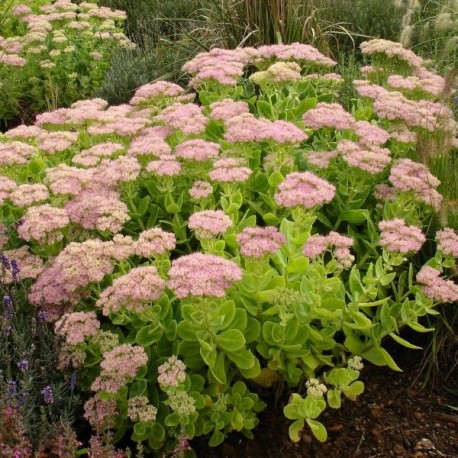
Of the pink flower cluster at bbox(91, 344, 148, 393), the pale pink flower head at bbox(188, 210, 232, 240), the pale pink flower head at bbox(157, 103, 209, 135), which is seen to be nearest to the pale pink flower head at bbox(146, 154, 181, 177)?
the pale pink flower head at bbox(157, 103, 209, 135)

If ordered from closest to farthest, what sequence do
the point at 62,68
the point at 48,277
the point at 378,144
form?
the point at 48,277 → the point at 378,144 → the point at 62,68

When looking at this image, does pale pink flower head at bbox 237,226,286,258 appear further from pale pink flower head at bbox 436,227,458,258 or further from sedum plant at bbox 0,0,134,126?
sedum plant at bbox 0,0,134,126

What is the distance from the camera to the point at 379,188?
3062mm

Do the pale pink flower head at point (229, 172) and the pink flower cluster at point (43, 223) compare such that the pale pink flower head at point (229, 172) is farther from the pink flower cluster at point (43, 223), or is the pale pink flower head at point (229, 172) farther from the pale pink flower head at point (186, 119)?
the pink flower cluster at point (43, 223)

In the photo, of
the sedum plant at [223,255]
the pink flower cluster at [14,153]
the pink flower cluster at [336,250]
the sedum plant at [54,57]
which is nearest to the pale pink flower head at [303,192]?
the sedum plant at [223,255]

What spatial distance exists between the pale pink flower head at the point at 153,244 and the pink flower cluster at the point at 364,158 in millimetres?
962

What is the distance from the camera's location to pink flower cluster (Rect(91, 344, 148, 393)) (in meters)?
2.25

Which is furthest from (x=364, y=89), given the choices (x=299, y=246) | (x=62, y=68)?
(x=62, y=68)

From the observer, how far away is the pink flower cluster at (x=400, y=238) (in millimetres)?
2471

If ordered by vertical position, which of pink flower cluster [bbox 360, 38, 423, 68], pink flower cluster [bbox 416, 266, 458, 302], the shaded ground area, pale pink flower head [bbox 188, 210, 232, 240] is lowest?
the shaded ground area

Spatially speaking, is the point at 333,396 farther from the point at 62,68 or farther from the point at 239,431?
the point at 62,68

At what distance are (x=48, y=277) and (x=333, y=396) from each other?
1.27 meters

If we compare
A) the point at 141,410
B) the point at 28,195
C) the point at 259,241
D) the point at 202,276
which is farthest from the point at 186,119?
the point at 141,410

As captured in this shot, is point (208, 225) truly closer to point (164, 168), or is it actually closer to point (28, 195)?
point (164, 168)
